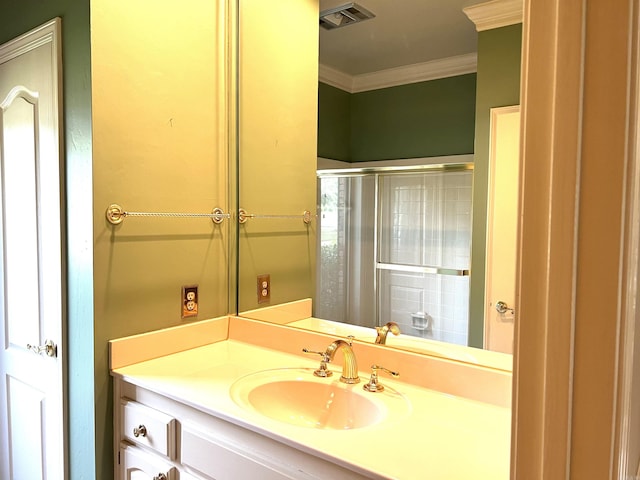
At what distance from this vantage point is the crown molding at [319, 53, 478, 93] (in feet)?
4.34

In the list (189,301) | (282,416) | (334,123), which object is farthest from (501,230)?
(189,301)

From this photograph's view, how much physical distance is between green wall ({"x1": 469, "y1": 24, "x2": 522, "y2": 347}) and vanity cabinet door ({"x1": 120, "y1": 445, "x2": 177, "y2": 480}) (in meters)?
0.93

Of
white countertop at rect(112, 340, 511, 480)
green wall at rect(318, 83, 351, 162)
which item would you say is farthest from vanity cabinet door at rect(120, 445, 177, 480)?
green wall at rect(318, 83, 351, 162)

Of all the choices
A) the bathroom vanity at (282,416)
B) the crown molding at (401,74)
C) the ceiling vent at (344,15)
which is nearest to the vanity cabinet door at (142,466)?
the bathroom vanity at (282,416)

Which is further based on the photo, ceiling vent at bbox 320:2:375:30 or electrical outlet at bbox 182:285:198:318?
electrical outlet at bbox 182:285:198:318

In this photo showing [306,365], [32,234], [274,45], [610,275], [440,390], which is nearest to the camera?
[610,275]

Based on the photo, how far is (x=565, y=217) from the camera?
20.6 inches

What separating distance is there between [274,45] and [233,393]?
1331 mm

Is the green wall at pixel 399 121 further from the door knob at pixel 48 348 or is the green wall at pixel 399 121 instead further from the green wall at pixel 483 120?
the door knob at pixel 48 348

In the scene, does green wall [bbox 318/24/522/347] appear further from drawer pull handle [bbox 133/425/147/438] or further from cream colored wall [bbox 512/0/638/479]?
drawer pull handle [bbox 133/425/147/438]

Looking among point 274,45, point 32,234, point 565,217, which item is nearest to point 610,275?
point 565,217

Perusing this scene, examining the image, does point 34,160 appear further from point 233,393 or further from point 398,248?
point 398,248

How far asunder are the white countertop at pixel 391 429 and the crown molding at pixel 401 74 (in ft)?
3.09

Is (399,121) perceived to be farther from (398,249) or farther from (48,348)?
(48,348)
